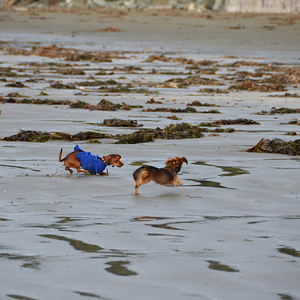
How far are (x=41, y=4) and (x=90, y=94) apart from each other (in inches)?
2176

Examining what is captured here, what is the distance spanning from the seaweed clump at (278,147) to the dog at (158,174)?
8.66ft

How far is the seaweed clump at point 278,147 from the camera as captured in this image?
8367 mm

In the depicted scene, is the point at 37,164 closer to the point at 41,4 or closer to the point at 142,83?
the point at 142,83

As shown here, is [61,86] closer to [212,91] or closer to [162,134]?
[212,91]

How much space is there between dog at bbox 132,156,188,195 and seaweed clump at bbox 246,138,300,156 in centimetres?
264

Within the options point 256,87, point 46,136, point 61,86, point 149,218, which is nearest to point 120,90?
point 61,86

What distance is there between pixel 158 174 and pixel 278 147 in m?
3.10

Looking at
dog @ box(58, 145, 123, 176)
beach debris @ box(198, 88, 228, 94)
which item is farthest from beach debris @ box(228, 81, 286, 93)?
dog @ box(58, 145, 123, 176)

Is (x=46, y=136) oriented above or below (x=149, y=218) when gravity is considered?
above

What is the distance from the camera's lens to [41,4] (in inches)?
2689

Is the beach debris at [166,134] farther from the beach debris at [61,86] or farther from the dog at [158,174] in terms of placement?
the beach debris at [61,86]

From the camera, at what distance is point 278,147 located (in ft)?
28.0

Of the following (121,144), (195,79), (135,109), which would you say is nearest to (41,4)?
(195,79)

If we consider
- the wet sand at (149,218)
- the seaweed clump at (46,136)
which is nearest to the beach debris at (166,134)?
the wet sand at (149,218)
